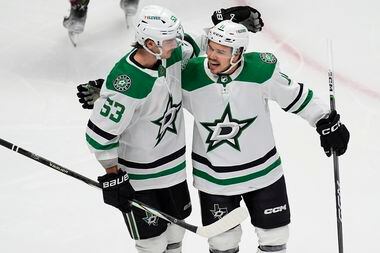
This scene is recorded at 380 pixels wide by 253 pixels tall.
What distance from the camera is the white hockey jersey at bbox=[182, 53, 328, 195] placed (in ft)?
9.04

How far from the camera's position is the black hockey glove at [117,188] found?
2.75 m

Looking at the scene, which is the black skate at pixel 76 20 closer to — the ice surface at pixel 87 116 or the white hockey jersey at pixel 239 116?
the ice surface at pixel 87 116

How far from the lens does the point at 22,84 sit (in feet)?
16.2

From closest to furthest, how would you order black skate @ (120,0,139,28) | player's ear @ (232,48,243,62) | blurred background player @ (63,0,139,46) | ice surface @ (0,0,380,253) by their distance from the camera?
player's ear @ (232,48,243,62) < ice surface @ (0,0,380,253) < blurred background player @ (63,0,139,46) < black skate @ (120,0,139,28)

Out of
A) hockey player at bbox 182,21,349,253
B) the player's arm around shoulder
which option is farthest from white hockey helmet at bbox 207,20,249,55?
the player's arm around shoulder

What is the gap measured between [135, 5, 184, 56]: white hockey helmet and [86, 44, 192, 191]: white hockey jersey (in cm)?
12

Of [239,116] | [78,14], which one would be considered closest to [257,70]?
[239,116]

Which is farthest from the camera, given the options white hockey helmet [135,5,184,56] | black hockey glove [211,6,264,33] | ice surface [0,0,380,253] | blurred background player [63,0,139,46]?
blurred background player [63,0,139,46]

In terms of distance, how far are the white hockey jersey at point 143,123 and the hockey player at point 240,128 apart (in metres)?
0.07

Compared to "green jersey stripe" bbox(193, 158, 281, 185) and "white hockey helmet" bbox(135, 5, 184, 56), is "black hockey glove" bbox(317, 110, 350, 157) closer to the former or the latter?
"green jersey stripe" bbox(193, 158, 281, 185)

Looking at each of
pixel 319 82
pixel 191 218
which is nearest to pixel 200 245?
pixel 191 218

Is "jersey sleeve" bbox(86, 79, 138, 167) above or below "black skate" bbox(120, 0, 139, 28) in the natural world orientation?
above

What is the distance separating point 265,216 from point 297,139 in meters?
1.45

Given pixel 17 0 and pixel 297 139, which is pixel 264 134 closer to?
pixel 297 139
